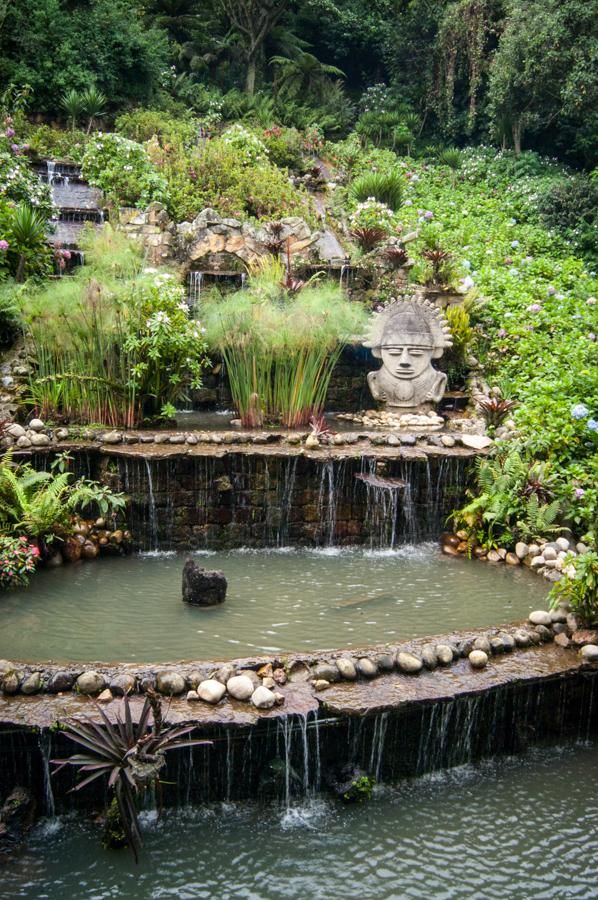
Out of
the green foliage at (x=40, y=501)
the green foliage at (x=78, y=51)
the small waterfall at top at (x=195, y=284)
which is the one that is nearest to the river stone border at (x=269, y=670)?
the green foliage at (x=40, y=501)

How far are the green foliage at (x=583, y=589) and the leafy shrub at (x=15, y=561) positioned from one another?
3785 mm

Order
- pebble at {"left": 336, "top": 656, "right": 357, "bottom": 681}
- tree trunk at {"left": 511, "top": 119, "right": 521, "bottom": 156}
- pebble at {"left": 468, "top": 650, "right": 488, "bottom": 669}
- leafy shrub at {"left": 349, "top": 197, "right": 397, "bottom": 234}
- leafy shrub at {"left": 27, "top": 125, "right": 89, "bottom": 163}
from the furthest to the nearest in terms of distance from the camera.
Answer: tree trunk at {"left": 511, "top": 119, "right": 521, "bottom": 156} < leafy shrub at {"left": 27, "top": 125, "right": 89, "bottom": 163} < leafy shrub at {"left": 349, "top": 197, "right": 397, "bottom": 234} < pebble at {"left": 468, "top": 650, "right": 488, "bottom": 669} < pebble at {"left": 336, "top": 656, "right": 357, "bottom": 681}

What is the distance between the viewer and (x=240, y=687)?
4062 mm

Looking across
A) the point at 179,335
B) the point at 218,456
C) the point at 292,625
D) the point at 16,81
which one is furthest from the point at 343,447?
the point at 16,81

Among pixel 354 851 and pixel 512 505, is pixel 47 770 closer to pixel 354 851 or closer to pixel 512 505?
pixel 354 851

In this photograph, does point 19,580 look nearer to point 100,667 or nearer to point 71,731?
point 100,667

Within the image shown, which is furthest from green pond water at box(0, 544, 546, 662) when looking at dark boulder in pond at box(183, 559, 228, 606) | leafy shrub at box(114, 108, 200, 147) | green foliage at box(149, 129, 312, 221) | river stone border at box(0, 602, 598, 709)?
leafy shrub at box(114, 108, 200, 147)

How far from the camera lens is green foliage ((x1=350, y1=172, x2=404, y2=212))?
14.5 metres

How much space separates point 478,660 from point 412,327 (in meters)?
5.32

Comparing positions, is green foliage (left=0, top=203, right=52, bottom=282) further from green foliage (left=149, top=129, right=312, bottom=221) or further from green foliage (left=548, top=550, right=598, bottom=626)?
green foliage (left=548, top=550, right=598, bottom=626)

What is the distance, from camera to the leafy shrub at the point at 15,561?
586 centimetres

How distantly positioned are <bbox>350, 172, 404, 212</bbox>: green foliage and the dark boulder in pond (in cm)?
1061

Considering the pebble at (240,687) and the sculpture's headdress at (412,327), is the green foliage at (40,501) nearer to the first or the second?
the pebble at (240,687)

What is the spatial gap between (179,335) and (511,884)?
5793 mm
